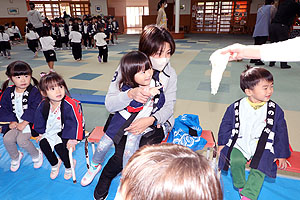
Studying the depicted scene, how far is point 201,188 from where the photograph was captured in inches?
23.5

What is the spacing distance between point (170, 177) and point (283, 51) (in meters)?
0.94

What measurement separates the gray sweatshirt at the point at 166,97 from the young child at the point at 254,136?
1.70 ft

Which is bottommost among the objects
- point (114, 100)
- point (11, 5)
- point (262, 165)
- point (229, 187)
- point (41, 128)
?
point (229, 187)

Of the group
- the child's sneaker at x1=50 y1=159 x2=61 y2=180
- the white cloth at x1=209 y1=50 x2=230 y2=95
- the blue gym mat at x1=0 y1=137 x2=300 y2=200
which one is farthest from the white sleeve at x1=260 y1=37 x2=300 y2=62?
the child's sneaker at x1=50 y1=159 x2=61 y2=180

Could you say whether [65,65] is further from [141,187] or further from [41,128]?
[141,187]

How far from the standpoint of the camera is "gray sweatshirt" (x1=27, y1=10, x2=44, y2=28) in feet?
28.1

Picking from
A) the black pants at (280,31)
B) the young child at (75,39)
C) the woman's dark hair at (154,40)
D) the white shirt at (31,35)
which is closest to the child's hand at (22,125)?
the woman's dark hair at (154,40)

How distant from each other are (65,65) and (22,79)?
16.8 ft

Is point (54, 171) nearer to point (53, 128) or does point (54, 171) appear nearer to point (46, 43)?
point (53, 128)

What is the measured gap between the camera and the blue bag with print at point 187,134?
1981 mm

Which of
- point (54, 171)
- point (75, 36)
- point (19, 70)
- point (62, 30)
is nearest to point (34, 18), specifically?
point (62, 30)

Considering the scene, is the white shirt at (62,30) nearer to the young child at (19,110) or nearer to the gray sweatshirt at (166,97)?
the young child at (19,110)

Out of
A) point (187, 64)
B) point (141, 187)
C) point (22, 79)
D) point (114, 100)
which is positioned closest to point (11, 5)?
point (187, 64)

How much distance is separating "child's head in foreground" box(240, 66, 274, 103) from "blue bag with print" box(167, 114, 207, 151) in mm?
561
